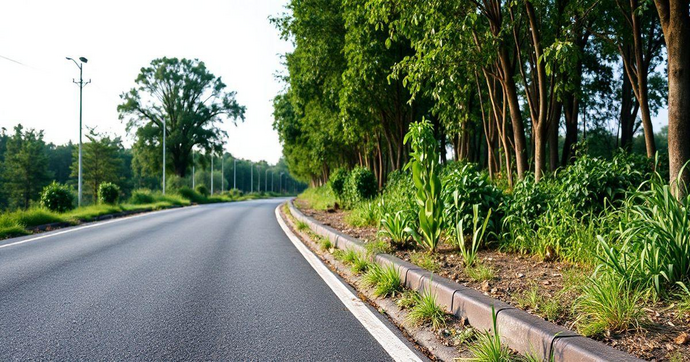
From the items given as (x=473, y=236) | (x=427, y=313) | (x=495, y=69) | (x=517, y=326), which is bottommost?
(x=427, y=313)

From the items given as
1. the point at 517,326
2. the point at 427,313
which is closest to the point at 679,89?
the point at 517,326

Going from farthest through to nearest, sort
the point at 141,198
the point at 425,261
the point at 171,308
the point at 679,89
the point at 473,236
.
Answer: the point at 141,198 < the point at 473,236 < the point at 425,261 < the point at 679,89 < the point at 171,308

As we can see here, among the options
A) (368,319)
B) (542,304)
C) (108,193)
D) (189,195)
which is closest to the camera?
(542,304)

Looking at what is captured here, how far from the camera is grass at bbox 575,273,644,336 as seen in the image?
3057 mm

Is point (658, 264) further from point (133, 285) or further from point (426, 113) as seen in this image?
point (426, 113)

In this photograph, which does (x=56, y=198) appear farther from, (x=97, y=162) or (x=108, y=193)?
(x=97, y=162)

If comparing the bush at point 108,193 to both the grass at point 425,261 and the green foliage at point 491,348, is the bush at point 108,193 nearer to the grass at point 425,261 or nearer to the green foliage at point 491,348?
the grass at point 425,261

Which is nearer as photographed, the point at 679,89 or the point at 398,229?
the point at 679,89

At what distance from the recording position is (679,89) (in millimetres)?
5055

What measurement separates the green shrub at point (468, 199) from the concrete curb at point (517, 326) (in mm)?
1603

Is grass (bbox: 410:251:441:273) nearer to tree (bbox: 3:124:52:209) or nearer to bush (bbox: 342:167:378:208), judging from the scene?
bush (bbox: 342:167:378:208)

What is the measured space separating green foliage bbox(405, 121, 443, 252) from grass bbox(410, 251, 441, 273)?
1.19ft

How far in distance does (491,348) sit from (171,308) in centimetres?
320

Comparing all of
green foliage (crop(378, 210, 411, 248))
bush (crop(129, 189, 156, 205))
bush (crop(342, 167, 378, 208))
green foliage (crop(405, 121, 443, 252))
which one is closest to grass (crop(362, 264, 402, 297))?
green foliage (crop(405, 121, 443, 252))
